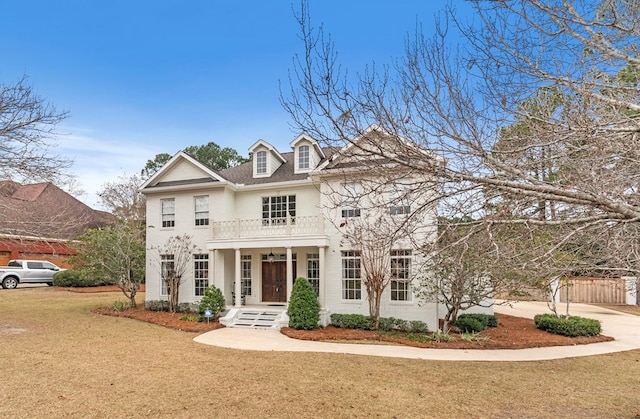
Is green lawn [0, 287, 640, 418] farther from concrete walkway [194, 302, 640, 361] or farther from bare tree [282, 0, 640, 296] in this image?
bare tree [282, 0, 640, 296]

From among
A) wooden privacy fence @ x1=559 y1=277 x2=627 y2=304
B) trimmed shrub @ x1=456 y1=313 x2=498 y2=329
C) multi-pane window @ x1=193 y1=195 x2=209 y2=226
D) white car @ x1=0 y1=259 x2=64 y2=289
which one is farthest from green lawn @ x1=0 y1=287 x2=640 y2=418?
white car @ x1=0 y1=259 x2=64 y2=289

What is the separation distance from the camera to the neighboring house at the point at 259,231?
14617 millimetres

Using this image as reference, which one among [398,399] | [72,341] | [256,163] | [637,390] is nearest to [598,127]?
[398,399]

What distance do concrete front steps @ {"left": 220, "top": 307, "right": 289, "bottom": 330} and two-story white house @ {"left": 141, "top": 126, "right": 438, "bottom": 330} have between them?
41 cm

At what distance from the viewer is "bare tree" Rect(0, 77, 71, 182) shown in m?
10.8

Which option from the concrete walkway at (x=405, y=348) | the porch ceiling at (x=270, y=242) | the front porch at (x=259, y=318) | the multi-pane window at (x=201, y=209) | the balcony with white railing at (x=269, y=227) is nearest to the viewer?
the concrete walkway at (x=405, y=348)

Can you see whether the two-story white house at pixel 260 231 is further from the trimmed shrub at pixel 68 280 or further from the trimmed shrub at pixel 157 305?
the trimmed shrub at pixel 68 280

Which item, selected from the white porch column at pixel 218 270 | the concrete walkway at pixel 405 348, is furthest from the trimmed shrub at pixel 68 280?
the concrete walkway at pixel 405 348

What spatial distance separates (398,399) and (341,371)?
191cm

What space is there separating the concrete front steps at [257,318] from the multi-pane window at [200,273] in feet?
8.54

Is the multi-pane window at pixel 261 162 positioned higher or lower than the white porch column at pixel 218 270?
higher

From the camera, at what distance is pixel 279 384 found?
7.17 metres

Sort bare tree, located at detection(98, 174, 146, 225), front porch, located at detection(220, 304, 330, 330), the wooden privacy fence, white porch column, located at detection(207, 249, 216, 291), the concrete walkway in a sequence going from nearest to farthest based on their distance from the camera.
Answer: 1. the concrete walkway
2. front porch, located at detection(220, 304, 330, 330)
3. white porch column, located at detection(207, 249, 216, 291)
4. the wooden privacy fence
5. bare tree, located at detection(98, 174, 146, 225)

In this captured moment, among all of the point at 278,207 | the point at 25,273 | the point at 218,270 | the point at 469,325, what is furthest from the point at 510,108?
the point at 25,273
